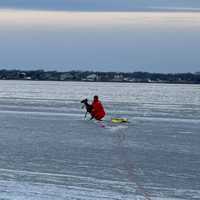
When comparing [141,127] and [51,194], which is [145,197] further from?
[141,127]

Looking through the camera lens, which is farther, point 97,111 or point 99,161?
point 97,111

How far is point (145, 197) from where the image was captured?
11.3 meters

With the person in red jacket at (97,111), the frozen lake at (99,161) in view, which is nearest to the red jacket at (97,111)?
the person in red jacket at (97,111)

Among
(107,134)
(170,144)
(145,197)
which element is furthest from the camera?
(107,134)

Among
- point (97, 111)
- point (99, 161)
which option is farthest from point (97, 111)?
point (99, 161)

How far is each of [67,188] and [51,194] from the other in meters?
0.68

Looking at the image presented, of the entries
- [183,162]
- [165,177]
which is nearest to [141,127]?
[183,162]

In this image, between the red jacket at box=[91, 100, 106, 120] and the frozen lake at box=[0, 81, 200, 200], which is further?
the red jacket at box=[91, 100, 106, 120]

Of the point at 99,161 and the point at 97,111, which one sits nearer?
the point at 99,161

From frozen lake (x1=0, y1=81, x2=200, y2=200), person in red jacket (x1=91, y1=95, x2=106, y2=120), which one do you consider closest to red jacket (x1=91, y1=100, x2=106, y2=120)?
person in red jacket (x1=91, y1=95, x2=106, y2=120)

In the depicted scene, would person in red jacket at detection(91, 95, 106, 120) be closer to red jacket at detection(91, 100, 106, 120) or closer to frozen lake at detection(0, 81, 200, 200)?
red jacket at detection(91, 100, 106, 120)

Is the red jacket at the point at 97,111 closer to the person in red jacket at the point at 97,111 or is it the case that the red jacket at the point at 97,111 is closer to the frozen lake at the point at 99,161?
the person in red jacket at the point at 97,111

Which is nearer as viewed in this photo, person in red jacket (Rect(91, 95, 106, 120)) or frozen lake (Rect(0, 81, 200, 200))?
frozen lake (Rect(0, 81, 200, 200))

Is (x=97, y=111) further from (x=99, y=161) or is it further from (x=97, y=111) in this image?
(x=99, y=161)
